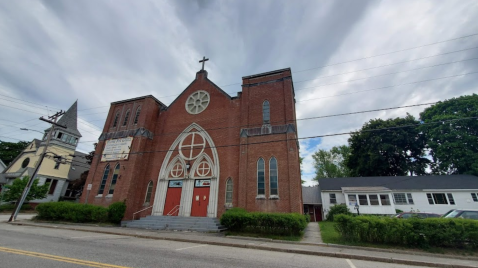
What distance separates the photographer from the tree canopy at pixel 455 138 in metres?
27.4

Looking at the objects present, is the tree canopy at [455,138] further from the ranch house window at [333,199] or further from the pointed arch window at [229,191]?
the pointed arch window at [229,191]

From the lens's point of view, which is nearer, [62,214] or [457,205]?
[62,214]

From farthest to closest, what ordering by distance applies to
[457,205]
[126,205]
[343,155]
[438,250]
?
[343,155], [457,205], [126,205], [438,250]

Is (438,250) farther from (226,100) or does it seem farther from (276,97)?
(226,100)

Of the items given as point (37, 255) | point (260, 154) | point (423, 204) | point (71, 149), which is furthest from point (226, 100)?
point (71, 149)

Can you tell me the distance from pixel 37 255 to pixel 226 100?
50.7 feet

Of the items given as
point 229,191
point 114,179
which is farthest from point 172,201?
point 114,179

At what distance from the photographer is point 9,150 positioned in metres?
41.1

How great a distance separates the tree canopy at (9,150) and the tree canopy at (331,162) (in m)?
65.2

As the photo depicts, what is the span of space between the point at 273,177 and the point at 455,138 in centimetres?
3179

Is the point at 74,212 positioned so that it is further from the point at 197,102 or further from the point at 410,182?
the point at 410,182

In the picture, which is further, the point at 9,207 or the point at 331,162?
the point at 331,162

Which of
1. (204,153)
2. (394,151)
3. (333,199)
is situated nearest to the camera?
(204,153)

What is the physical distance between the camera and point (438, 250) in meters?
7.86
